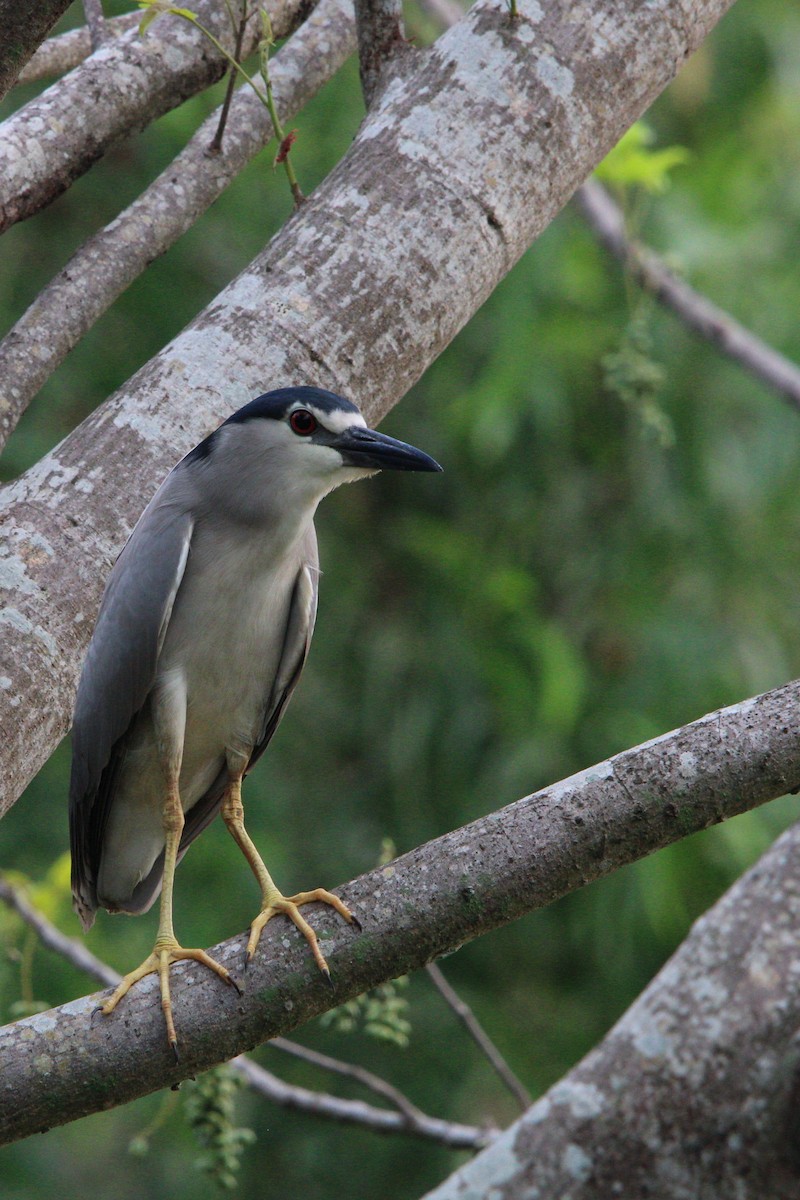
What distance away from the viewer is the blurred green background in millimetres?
6391

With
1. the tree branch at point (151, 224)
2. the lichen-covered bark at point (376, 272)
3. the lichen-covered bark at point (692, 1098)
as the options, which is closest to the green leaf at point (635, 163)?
the tree branch at point (151, 224)

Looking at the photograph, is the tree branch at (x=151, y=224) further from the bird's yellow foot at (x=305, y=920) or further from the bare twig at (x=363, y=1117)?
the bare twig at (x=363, y=1117)

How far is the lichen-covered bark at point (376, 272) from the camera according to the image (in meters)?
2.41

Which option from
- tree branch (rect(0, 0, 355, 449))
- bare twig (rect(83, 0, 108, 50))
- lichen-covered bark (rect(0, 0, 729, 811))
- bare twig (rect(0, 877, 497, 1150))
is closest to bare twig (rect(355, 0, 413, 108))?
lichen-covered bark (rect(0, 0, 729, 811))

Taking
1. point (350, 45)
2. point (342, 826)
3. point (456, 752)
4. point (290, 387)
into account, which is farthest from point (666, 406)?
point (290, 387)

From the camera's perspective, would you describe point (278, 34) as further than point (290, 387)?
Yes

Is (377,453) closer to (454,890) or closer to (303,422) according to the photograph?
(303,422)

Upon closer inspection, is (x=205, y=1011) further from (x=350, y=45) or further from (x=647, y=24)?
(x=350, y=45)

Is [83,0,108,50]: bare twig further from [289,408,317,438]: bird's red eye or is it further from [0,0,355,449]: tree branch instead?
[289,408,317,438]: bird's red eye

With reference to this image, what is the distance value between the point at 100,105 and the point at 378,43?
693 mm

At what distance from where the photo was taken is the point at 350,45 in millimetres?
3697

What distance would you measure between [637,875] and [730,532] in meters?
1.94

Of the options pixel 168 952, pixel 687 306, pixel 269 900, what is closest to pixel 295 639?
pixel 269 900

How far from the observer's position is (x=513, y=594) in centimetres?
675
